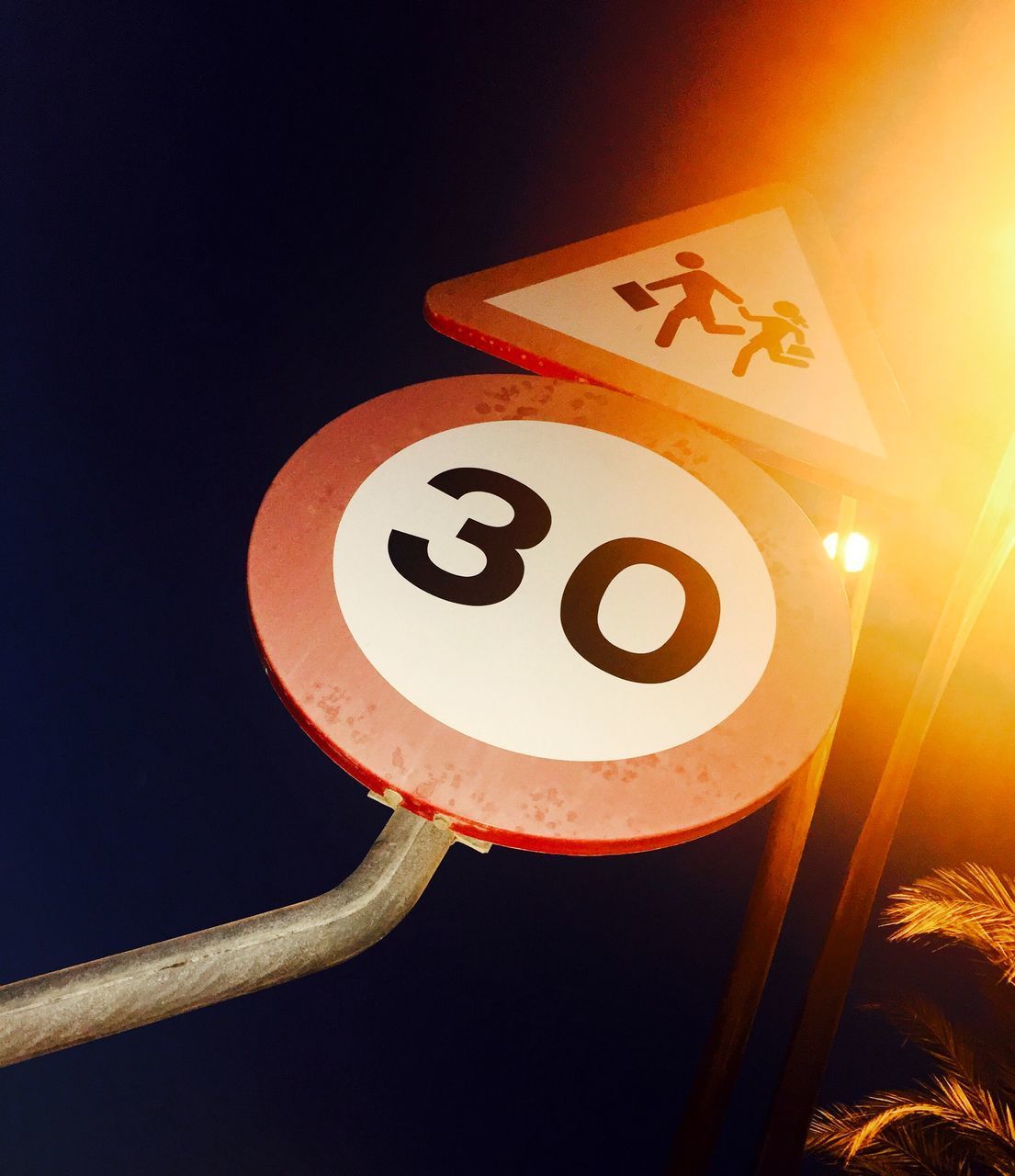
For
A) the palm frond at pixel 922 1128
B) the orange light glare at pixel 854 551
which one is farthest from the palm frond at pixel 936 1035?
the orange light glare at pixel 854 551

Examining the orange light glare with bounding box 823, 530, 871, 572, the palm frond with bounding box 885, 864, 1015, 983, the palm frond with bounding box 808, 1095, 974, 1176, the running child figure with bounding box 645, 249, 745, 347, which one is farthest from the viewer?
the palm frond with bounding box 808, 1095, 974, 1176

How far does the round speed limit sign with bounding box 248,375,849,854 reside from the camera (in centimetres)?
95

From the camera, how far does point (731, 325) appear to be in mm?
1529

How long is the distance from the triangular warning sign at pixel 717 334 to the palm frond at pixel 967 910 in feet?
8.93

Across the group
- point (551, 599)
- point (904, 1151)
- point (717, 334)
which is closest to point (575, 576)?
point (551, 599)

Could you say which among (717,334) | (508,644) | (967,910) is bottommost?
(508,644)

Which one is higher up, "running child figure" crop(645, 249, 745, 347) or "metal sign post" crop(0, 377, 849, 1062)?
"running child figure" crop(645, 249, 745, 347)

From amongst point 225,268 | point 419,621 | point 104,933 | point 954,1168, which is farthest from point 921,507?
point 954,1168

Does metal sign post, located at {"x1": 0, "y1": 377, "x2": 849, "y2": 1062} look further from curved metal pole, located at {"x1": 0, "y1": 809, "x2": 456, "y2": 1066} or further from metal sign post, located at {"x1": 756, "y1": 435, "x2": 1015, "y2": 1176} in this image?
metal sign post, located at {"x1": 756, "y1": 435, "x2": 1015, "y2": 1176}

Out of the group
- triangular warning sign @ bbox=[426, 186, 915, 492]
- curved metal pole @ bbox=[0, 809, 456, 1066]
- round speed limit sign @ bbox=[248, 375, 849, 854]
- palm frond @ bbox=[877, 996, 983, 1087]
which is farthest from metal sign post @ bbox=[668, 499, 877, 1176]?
curved metal pole @ bbox=[0, 809, 456, 1066]

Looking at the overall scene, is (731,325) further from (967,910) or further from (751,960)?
(967,910)

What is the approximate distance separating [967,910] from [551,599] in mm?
3134

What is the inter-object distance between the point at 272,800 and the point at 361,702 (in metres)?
2.37

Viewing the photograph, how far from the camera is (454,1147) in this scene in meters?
3.71
